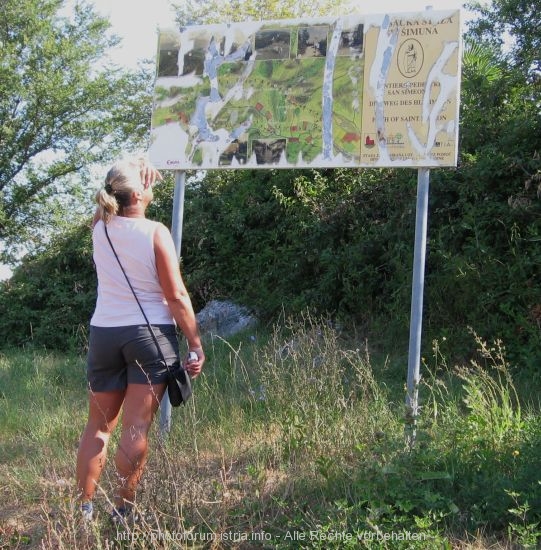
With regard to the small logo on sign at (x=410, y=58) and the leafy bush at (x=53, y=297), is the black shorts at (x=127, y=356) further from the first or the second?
the leafy bush at (x=53, y=297)

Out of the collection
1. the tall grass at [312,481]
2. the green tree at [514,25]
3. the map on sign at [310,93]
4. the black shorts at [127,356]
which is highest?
the green tree at [514,25]


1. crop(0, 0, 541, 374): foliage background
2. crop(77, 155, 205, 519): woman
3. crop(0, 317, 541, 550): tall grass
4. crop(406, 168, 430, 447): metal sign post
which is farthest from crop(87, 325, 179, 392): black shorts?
crop(0, 0, 541, 374): foliage background

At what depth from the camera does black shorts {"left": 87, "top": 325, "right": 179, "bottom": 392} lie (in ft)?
11.4

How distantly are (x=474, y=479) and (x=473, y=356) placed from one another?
3.22 meters

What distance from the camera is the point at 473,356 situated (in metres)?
6.65

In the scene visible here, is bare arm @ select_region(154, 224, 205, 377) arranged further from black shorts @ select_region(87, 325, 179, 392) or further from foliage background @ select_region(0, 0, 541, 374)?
foliage background @ select_region(0, 0, 541, 374)

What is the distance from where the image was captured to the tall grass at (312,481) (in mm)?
3189

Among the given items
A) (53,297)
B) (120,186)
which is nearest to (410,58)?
(120,186)

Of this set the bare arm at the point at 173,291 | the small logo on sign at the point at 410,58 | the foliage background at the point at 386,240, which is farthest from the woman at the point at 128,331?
the foliage background at the point at 386,240

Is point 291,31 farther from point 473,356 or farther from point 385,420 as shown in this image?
point 473,356

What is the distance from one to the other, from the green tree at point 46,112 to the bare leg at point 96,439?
527 inches

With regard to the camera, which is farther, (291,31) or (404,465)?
(291,31)

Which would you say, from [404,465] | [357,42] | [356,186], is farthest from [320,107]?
[356,186]

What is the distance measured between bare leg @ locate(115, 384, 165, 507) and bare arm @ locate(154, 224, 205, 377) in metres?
0.25
